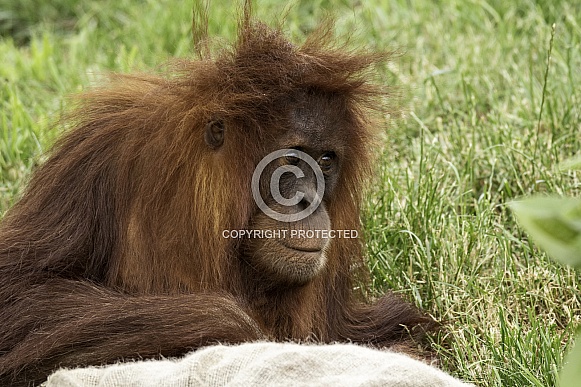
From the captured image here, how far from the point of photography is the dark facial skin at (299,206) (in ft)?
9.36

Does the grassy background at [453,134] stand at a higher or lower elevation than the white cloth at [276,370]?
higher

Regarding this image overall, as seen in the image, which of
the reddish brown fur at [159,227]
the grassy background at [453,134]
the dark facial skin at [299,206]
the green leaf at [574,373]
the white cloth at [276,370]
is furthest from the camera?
the grassy background at [453,134]

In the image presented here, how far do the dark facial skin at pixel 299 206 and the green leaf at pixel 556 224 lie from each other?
171 centimetres

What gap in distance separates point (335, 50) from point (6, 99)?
8.55 ft

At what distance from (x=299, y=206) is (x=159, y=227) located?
429 millimetres

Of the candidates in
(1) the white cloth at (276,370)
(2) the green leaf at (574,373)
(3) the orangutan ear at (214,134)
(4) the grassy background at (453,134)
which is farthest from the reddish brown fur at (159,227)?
(2) the green leaf at (574,373)

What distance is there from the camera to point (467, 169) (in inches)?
159

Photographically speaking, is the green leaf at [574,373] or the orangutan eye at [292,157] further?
the orangutan eye at [292,157]

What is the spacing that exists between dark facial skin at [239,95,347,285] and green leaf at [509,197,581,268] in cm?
171

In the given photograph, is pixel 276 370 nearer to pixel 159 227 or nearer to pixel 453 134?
pixel 159 227

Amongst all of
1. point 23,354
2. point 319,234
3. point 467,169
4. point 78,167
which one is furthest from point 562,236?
point 467,169

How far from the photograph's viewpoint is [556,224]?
1.16 metres

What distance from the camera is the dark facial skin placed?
2.85m

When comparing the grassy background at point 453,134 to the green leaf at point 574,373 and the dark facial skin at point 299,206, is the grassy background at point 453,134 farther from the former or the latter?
the green leaf at point 574,373
